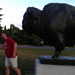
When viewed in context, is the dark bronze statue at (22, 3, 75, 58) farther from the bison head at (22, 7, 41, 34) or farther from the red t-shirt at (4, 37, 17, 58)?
the red t-shirt at (4, 37, 17, 58)

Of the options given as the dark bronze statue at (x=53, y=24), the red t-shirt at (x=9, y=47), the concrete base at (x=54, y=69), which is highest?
the dark bronze statue at (x=53, y=24)

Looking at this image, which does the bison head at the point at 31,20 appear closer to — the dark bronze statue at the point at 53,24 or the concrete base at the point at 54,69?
the dark bronze statue at the point at 53,24

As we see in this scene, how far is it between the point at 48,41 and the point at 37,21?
Answer: 583 mm

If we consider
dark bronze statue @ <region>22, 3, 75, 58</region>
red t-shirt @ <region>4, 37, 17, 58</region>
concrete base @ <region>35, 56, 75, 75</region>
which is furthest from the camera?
red t-shirt @ <region>4, 37, 17, 58</region>

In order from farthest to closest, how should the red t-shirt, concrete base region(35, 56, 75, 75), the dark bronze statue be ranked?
the red t-shirt, concrete base region(35, 56, 75, 75), the dark bronze statue

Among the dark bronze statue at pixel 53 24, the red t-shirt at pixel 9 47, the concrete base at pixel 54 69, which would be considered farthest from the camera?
the red t-shirt at pixel 9 47

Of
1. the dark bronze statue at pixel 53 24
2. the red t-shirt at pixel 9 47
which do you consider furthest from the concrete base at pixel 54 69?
the red t-shirt at pixel 9 47

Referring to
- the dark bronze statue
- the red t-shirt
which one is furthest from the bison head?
the red t-shirt

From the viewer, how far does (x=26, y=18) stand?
6.15 m

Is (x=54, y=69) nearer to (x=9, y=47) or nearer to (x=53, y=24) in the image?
(x=53, y=24)

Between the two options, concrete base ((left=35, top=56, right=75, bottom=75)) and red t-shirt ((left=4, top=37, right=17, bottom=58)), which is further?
red t-shirt ((left=4, top=37, right=17, bottom=58))

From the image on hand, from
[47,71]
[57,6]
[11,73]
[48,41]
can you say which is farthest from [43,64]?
[11,73]

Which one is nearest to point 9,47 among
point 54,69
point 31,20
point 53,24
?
point 31,20

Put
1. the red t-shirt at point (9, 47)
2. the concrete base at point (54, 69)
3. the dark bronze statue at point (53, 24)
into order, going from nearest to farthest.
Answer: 1. the dark bronze statue at point (53, 24)
2. the concrete base at point (54, 69)
3. the red t-shirt at point (9, 47)
